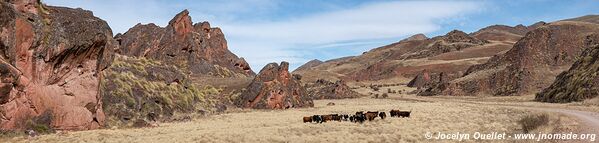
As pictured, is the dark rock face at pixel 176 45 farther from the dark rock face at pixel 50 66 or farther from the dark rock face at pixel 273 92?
the dark rock face at pixel 50 66

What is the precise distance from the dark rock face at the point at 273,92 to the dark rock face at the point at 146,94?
3652 millimetres

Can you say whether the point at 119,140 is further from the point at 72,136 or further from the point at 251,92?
the point at 251,92

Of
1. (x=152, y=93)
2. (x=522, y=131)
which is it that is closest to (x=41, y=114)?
(x=152, y=93)

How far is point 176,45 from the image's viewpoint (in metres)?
66.5

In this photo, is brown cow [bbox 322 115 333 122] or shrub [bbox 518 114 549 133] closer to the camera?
shrub [bbox 518 114 549 133]

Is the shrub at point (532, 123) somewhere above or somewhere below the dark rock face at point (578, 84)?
below

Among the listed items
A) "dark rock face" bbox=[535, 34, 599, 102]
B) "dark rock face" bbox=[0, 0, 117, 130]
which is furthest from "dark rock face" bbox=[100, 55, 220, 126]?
"dark rock face" bbox=[535, 34, 599, 102]

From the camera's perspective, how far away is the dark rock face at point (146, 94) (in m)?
33.2

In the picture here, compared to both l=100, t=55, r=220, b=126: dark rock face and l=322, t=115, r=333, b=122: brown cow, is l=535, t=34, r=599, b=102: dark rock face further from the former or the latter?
l=100, t=55, r=220, b=126: dark rock face

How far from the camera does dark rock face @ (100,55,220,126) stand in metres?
33.2

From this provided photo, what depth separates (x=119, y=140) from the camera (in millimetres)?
22828

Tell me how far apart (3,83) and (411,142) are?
63.3 feet

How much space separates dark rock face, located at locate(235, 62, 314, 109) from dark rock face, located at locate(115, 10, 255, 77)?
16420 millimetres

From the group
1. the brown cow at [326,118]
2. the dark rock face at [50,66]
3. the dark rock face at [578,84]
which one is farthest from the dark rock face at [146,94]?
the dark rock face at [578,84]
